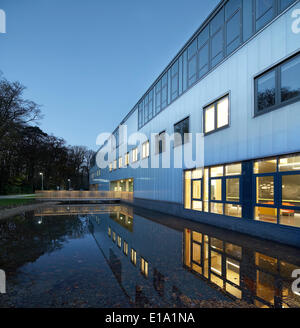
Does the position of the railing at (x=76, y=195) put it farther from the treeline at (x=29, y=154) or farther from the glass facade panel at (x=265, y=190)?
the glass facade panel at (x=265, y=190)

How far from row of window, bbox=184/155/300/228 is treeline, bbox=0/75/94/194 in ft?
73.3

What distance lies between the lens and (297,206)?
763 cm

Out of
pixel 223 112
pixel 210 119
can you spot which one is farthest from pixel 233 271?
pixel 210 119

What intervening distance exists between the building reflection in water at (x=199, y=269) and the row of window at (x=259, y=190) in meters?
1.30

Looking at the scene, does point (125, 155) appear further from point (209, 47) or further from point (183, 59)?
point (209, 47)

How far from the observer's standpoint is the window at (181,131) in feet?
49.2

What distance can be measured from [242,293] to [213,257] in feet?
7.09

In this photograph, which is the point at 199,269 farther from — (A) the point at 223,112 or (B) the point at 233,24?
(B) the point at 233,24

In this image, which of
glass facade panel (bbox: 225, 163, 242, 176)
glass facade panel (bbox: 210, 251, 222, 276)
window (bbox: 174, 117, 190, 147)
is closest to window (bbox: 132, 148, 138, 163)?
window (bbox: 174, 117, 190, 147)

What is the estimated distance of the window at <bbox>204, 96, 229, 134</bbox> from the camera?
11587mm

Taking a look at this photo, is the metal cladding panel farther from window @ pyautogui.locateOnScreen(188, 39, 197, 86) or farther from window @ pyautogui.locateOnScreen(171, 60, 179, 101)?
window @ pyautogui.locateOnScreen(171, 60, 179, 101)

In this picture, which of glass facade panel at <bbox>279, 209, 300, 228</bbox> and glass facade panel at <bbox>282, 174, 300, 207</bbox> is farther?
glass facade panel at <bbox>282, 174, 300, 207</bbox>

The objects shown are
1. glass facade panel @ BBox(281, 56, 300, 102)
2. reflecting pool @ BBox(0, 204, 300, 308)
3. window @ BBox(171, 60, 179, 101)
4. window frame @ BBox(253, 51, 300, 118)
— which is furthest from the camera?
window @ BBox(171, 60, 179, 101)

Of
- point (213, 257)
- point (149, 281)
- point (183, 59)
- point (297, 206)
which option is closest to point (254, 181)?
point (297, 206)
